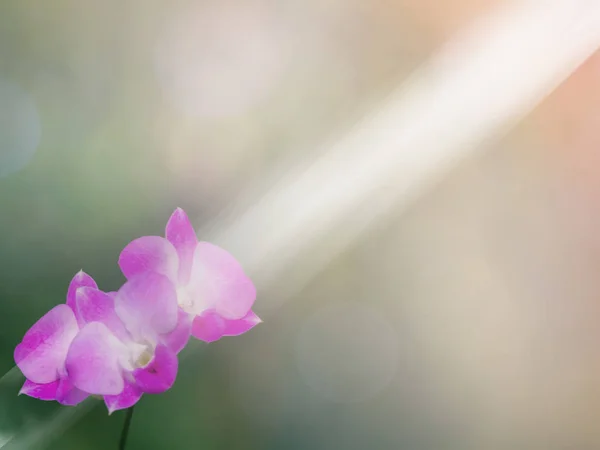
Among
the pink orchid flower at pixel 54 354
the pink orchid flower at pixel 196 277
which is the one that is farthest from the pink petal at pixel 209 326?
the pink orchid flower at pixel 54 354

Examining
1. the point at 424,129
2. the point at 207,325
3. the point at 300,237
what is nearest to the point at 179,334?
the point at 207,325

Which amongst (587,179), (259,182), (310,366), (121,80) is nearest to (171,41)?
(121,80)

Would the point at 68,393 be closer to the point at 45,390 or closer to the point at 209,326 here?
the point at 45,390

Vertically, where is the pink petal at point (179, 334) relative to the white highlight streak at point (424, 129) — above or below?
below

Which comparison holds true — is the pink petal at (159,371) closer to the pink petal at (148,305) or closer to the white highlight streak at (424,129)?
the pink petal at (148,305)

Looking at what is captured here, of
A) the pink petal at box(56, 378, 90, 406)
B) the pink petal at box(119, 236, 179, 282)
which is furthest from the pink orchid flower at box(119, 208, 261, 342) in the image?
the pink petal at box(56, 378, 90, 406)

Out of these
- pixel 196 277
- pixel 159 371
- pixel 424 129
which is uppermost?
pixel 424 129

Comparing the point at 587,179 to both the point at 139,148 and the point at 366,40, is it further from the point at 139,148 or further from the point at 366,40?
the point at 139,148
